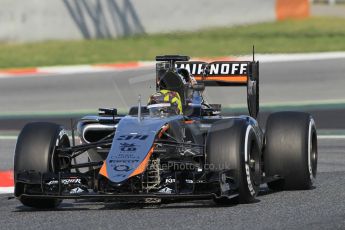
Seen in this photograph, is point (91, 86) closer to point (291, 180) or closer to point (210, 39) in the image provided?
point (210, 39)

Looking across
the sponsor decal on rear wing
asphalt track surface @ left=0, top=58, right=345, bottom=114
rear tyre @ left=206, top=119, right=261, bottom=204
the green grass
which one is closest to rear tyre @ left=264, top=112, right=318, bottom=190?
rear tyre @ left=206, top=119, right=261, bottom=204

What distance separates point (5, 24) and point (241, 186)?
16150mm

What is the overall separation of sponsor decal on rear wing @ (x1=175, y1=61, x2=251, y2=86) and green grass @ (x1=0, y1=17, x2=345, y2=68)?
34.0 feet

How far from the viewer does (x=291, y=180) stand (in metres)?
9.80

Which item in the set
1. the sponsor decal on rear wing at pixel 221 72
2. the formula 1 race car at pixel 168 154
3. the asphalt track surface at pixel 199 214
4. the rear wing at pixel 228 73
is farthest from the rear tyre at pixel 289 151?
the sponsor decal on rear wing at pixel 221 72

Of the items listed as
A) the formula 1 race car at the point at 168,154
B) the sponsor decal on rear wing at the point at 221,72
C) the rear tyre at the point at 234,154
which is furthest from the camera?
the sponsor decal on rear wing at the point at 221,72

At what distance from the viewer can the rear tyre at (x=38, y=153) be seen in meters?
9.09

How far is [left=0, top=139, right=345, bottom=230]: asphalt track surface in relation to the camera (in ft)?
26.0

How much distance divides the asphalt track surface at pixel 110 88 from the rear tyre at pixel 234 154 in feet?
28.2

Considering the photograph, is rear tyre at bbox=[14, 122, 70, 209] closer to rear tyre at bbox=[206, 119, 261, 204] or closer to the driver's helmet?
the driver's helmet

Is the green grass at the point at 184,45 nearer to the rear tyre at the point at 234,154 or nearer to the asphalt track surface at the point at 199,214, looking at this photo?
the asphalt track surface at the point at 199,214

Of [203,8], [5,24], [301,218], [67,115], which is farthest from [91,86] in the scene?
[301,218]

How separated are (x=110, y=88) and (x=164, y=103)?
955 cm

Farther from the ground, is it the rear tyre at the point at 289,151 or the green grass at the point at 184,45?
the green grass at the point at 184,45
